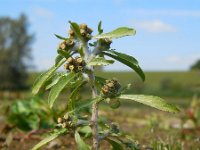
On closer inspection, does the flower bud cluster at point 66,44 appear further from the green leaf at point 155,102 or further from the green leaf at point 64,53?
the green leaf at point 155,102

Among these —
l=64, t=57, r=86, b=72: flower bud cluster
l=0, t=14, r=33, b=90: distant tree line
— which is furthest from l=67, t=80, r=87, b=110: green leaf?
l=0, t=14, r=33, b=90: distant tree line

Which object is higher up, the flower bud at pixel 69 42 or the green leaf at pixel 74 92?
the flower bud at pixel 69 42

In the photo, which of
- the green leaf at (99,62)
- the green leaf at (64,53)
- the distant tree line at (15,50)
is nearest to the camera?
the green leaf at (99,62)

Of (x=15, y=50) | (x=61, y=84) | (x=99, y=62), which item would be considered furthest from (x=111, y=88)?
(x=15, y=50)

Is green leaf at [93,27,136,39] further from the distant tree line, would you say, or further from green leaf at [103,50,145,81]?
the distant tree line

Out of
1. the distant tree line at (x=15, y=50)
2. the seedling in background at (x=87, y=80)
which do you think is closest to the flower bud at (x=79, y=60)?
the seedling in background at (x=87, y=80)

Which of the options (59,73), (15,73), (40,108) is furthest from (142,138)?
(15,73)

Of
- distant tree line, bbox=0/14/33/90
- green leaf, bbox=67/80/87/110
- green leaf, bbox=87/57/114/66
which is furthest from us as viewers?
distant tree line, bbox=0/14/33/90
